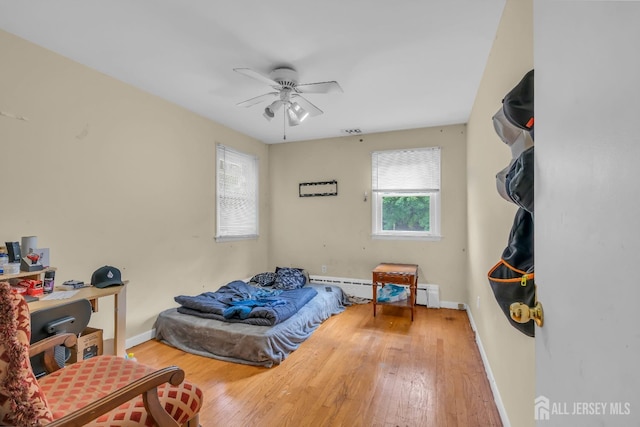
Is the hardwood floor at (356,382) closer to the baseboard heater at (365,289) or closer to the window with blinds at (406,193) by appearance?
the baseboard heater at (365,289)

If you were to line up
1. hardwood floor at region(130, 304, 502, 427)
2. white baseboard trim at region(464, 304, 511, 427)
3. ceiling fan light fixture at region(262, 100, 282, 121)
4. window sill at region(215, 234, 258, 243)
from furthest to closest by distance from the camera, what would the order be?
1. window sill at region(215, 234, 258, 243)
2. ceiling fan light fixture at region(262, 100, 282, 121)
3. hardwood floor at region(130, 304, 502, 427)
4. white baseboard trim at region(464, 304, 511, 427)

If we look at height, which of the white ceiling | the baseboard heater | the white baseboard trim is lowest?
the white baseboard trim

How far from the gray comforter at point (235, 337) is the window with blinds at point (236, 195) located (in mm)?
1243

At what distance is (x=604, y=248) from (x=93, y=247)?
3151 mm

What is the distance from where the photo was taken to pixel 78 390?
4.39 ft

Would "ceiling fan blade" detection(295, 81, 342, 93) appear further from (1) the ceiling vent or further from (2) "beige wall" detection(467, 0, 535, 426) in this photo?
(1) the ceiling vent

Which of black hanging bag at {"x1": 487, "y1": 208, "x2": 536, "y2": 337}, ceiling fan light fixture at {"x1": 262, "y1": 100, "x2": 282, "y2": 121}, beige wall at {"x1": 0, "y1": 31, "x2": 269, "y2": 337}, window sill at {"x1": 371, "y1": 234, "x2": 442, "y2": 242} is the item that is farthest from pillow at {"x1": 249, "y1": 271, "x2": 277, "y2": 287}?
black hanging bag at {"x1": 487, "y1": 208, "x2": 536, "y2": 337}

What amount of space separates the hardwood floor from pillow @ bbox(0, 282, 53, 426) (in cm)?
104

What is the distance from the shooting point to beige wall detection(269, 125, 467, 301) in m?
3.95

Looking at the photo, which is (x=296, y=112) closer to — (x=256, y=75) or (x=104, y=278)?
(x=256, y=75)

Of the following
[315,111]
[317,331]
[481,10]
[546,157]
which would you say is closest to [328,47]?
[315,111]

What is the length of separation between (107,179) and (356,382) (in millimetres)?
2715

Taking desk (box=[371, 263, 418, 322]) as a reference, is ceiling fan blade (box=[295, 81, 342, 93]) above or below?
above

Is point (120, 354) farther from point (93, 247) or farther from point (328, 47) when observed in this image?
point (328, 47)
